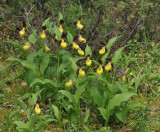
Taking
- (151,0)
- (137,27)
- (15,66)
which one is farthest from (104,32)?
(15,66)

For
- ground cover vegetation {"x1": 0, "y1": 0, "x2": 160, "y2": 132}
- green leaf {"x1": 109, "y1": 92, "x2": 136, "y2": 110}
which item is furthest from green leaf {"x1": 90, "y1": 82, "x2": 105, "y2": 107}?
green leaf {"x1": 109, "y1": 92, "x2": 136, "y2": 110}

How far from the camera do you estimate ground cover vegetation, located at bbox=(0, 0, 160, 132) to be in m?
2.23

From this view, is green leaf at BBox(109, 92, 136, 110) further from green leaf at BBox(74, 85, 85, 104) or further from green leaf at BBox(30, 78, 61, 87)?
green leaf at BBox(30, 78, 61, 87)

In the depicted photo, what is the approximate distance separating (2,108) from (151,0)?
3204 mm

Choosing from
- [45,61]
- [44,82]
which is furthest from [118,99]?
[45,61]

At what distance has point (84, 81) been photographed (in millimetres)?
2316

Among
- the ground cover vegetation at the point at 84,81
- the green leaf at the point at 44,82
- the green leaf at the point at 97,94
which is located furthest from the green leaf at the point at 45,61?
the green leaf at the point at 97,94

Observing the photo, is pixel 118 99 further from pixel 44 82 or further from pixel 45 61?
pixel 45 61

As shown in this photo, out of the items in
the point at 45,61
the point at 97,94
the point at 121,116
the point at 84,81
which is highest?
the point at 45,61

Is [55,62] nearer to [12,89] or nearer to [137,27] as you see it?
[12,89]

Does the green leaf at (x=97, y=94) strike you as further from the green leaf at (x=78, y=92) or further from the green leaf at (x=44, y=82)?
the green leaf at (x=44, y=82)

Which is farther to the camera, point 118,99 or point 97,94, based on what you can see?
point 97,94

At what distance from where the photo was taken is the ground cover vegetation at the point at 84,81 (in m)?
2.23

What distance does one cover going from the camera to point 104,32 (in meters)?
3.70
